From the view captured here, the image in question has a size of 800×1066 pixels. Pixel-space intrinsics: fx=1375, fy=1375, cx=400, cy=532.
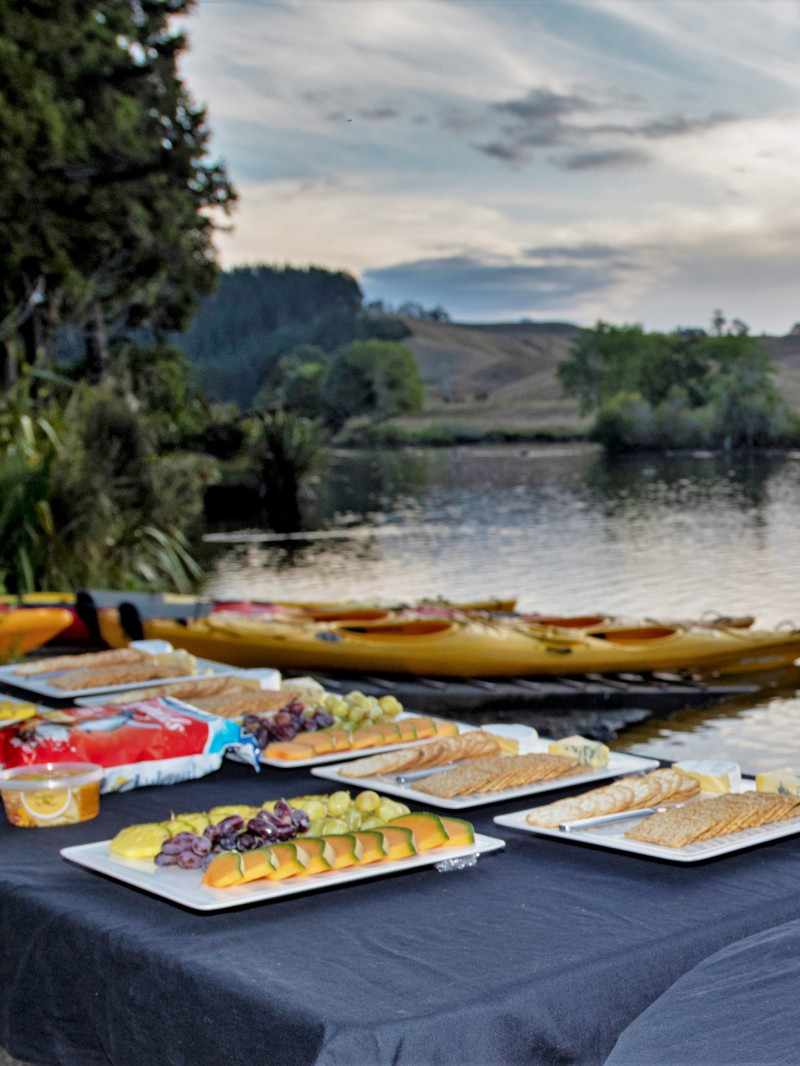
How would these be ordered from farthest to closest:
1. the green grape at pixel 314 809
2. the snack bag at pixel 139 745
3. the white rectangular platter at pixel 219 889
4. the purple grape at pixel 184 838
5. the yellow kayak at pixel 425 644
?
the yellow kayak at pixel 425 644 < the snack bag at pixel 139 745 < the green grape at pixel 314 809 < the purple grape at pixel 184 838 < the white rectangular platter at pixel 219 889

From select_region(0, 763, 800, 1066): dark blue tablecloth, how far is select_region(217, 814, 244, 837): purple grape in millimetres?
139

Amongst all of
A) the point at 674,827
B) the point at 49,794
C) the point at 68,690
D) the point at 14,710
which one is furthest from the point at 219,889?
the point at 68,690

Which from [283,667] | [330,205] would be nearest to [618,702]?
[283,667]

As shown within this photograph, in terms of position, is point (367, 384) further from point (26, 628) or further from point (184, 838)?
point (184, 838)

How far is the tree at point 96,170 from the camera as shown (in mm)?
20822

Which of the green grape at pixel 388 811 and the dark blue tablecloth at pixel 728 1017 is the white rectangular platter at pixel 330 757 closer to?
the green grape at pixel 388 811

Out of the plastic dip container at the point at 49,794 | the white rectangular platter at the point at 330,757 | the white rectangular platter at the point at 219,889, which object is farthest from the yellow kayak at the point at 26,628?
the white rectangular platter at the point at 219,889

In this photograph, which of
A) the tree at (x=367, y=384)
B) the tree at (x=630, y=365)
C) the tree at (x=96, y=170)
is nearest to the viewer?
the tree at (x=96, y=170)

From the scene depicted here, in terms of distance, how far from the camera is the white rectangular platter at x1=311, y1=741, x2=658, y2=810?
223cm

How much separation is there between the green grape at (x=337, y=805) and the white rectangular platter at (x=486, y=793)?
0.16 metres

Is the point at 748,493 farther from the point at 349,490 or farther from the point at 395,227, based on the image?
the point at 395,227

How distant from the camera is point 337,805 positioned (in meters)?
2.10

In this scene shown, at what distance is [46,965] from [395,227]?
291ft

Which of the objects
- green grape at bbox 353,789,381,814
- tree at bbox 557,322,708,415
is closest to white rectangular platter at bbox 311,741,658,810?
green grape at bbox 353,789,381,814
